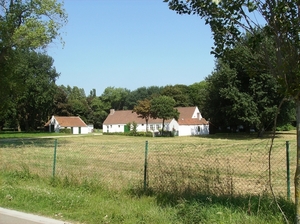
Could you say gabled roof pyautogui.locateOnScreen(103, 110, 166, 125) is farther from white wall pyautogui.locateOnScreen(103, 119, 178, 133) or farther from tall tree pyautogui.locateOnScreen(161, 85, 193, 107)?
tall tree pyautogui.locateOnScreen(161, 85, 193, 107)

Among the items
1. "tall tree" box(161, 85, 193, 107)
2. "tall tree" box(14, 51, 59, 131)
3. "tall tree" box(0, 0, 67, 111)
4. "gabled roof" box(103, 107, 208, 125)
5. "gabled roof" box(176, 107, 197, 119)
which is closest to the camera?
"tall tree" box(0, 0, 67, 111)

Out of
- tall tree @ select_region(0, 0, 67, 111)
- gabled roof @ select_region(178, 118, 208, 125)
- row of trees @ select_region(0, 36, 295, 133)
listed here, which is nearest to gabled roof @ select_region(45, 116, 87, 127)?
row of trees @ select_region(0, 36, 295, 133)

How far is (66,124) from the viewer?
83188mm

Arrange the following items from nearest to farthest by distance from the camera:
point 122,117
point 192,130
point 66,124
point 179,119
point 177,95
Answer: point 179,119
point 192,130
point 122,117
point 66,124
point 177,95

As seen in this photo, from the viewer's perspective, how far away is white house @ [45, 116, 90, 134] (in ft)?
271

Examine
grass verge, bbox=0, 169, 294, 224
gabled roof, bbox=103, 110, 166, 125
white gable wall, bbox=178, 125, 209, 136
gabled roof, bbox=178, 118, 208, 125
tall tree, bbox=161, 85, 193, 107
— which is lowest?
grass verge, bbox=0, 169, 294, 224

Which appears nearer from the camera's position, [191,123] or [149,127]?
[191,123]

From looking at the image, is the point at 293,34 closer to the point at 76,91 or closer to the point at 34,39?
the point at 34,39

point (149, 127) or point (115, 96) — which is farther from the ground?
point (115, 96)

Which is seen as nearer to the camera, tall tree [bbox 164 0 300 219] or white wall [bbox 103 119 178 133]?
tall tree [bbox 164 0 300 219]

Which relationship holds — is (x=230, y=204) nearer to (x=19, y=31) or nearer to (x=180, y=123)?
(x=19, y=31)

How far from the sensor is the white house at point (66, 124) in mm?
82562

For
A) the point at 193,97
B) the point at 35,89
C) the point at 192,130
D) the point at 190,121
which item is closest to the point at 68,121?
the point at 35,89

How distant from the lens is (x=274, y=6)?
16.0 feet
